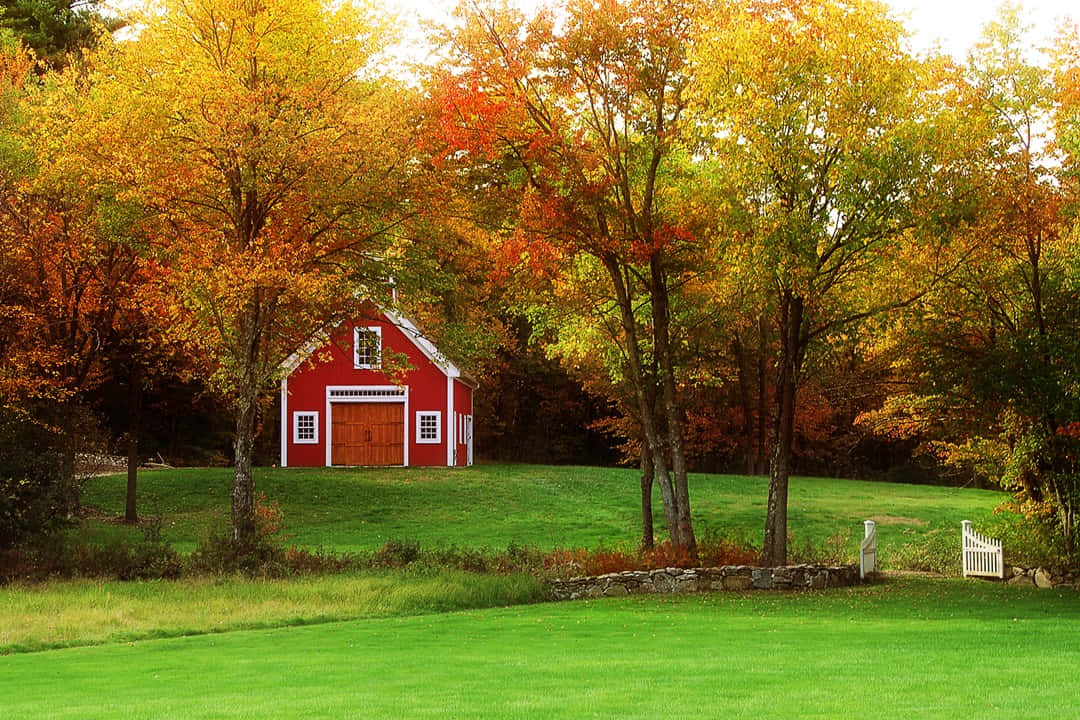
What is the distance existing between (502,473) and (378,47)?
2204cm

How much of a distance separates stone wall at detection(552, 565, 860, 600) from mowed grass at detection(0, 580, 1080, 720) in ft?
6.36

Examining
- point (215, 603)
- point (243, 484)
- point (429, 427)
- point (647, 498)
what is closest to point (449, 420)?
point (429, 427)

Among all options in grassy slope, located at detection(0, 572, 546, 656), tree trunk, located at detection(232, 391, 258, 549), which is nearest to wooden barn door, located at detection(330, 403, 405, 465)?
tree trunk, located at detection(232, 391, 258, 549)

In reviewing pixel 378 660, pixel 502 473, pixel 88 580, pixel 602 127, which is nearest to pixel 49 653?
pixel 378 660

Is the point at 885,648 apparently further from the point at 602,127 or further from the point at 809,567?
the point at 602,127

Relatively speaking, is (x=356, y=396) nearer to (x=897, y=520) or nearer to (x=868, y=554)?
(x=897, y=520)

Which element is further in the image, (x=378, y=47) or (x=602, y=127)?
(x=378, y=47)

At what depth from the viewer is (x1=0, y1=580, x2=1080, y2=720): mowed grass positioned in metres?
9.29

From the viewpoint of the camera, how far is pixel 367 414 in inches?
1761

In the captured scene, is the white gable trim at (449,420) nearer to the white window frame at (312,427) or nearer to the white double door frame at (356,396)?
the white double door frame at (356,396)

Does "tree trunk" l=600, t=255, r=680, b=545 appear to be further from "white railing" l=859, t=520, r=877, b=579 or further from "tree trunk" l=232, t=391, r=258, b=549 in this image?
"tree trunk" l=232, t=391, r=258, b=549

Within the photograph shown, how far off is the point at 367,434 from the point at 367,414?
0.73m

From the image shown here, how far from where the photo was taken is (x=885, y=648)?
41.5 feet

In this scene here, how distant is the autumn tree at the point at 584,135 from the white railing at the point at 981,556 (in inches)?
248
